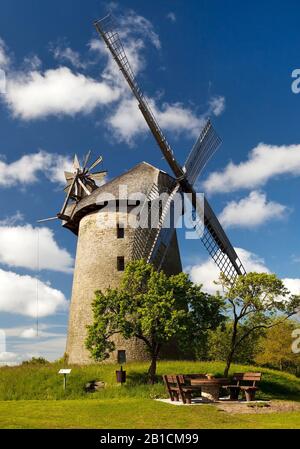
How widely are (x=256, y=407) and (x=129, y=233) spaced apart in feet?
51.3

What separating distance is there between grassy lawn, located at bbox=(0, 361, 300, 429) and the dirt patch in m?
0.58

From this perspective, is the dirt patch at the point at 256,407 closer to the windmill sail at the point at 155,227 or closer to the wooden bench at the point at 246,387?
the wooden bench at the point at 246,387

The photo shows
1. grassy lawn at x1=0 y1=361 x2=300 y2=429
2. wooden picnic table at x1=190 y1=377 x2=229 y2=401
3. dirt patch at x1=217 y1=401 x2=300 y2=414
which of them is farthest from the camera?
wooden picnic table at x1=190 y1=377 x2=229 y2=401

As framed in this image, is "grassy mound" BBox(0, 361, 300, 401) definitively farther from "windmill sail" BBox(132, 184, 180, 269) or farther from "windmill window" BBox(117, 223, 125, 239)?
"windmill window" BBox(117, 223, 125, 239)

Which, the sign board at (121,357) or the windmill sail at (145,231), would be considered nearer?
the sign board at (121,357)

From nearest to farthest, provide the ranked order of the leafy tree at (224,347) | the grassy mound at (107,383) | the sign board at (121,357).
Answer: the grassy mound at (107,383) < the sign board at (121,357) < the leafy tree at (224,347)

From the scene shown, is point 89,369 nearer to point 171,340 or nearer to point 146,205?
point 171,340

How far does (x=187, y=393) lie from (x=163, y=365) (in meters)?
8.23

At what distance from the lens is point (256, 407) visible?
618 inches

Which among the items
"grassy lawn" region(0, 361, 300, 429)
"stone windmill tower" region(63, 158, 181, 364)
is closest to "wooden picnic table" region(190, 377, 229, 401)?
"grassy lawn" region(0, 361, 300, 429)

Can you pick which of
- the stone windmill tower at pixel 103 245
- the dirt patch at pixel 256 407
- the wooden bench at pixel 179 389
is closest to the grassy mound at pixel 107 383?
the wooden bench at pixel 179 389

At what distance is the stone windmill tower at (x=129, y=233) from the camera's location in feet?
92.9

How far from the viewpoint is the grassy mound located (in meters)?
19.8

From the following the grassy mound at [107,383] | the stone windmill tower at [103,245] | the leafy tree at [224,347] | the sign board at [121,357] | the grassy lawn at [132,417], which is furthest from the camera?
the leafy tree at [224,347]
